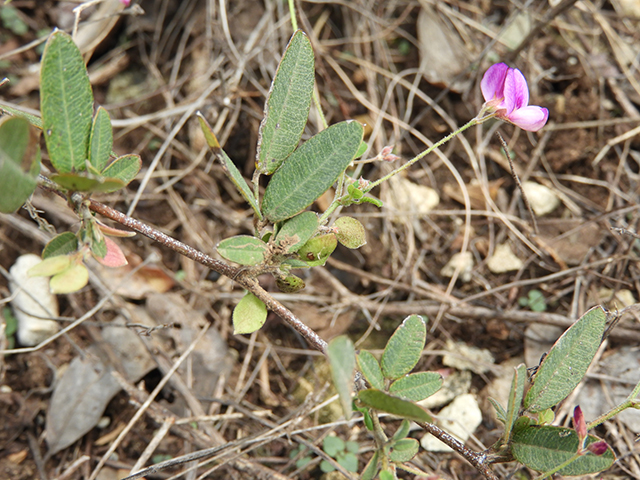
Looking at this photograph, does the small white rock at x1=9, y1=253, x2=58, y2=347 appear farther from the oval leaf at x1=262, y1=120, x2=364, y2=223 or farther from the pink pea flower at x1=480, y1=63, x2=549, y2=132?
the pink pea flower at x1=480, y1=63, x2=549, y2=132

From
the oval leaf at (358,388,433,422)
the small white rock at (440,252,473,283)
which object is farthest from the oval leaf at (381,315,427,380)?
the small white rock at (440,252,473,283)

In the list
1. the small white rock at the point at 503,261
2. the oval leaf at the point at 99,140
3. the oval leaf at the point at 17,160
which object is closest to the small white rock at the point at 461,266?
the small white rock at the point at 503,261

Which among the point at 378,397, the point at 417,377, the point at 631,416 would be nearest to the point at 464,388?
the point at 631,416

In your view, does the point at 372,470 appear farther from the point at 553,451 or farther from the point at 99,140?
the point at 99,140

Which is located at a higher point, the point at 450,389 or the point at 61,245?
the point at 61,245

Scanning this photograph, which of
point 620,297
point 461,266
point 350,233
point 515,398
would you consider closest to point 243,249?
point 350,233

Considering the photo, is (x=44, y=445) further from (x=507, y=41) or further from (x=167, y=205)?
(x=507, y=41)

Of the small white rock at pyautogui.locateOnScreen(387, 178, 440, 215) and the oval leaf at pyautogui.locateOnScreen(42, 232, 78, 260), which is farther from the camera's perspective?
the small white rock at pyautogui.locateOnScreen(387, 178, 440, 215)
